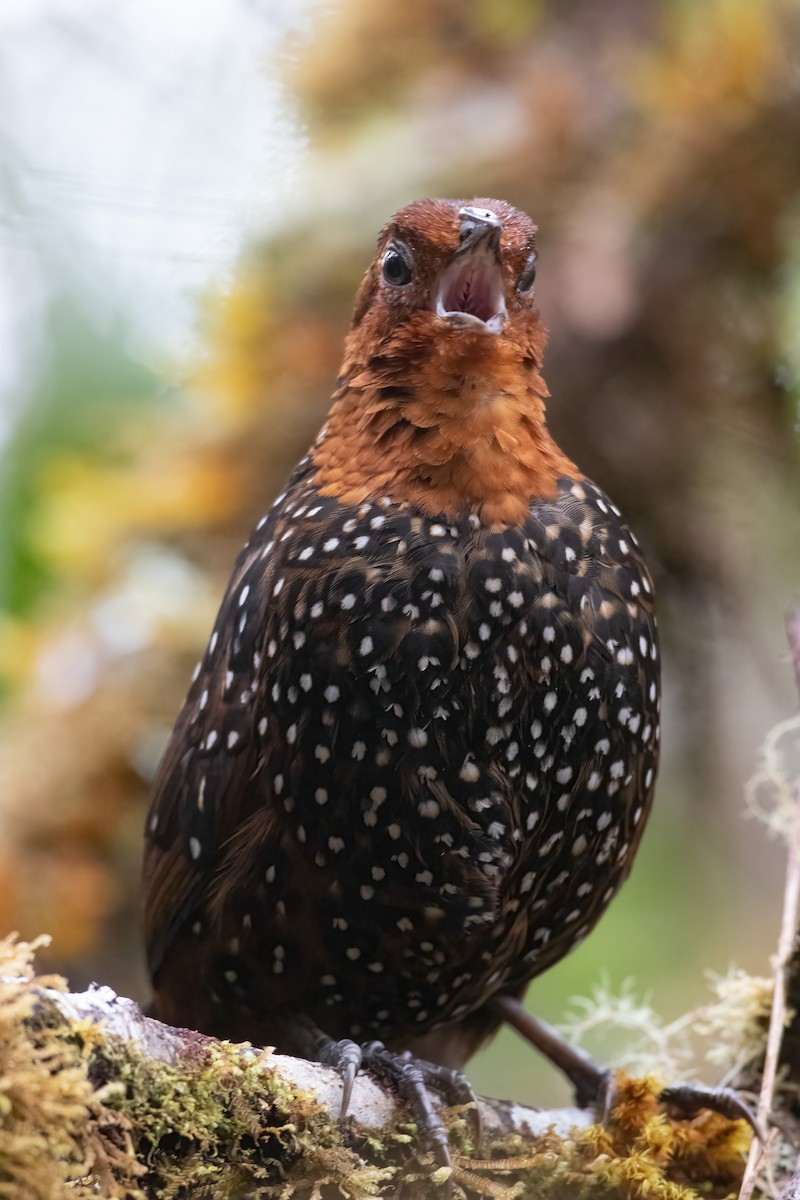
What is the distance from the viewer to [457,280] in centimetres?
235

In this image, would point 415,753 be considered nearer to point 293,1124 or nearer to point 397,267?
point 293,1124

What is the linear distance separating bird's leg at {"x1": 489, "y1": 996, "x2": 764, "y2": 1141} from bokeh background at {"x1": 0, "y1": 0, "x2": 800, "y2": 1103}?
200 cm

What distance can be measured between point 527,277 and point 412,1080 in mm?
1434

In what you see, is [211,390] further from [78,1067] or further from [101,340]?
[78,1067]

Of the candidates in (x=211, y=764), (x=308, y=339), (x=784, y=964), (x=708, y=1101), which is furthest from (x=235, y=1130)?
(x=308, y=339)

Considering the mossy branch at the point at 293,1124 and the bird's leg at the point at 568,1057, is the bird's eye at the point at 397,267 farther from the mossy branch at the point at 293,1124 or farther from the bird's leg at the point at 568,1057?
the bird's leg at the point at 568,1057

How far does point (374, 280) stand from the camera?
2.52m

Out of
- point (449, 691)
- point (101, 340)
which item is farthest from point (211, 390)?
point (449, 691)

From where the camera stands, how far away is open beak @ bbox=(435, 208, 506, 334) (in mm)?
2258

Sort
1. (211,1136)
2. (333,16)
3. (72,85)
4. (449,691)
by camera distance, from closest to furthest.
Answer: (211,1136) < (449,691) < (72,85) < (333,16)

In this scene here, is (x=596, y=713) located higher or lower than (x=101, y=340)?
lower

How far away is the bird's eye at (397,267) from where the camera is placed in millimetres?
2396

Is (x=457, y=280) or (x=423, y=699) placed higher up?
(x=457, y=280)

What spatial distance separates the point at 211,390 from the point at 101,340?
47cm
